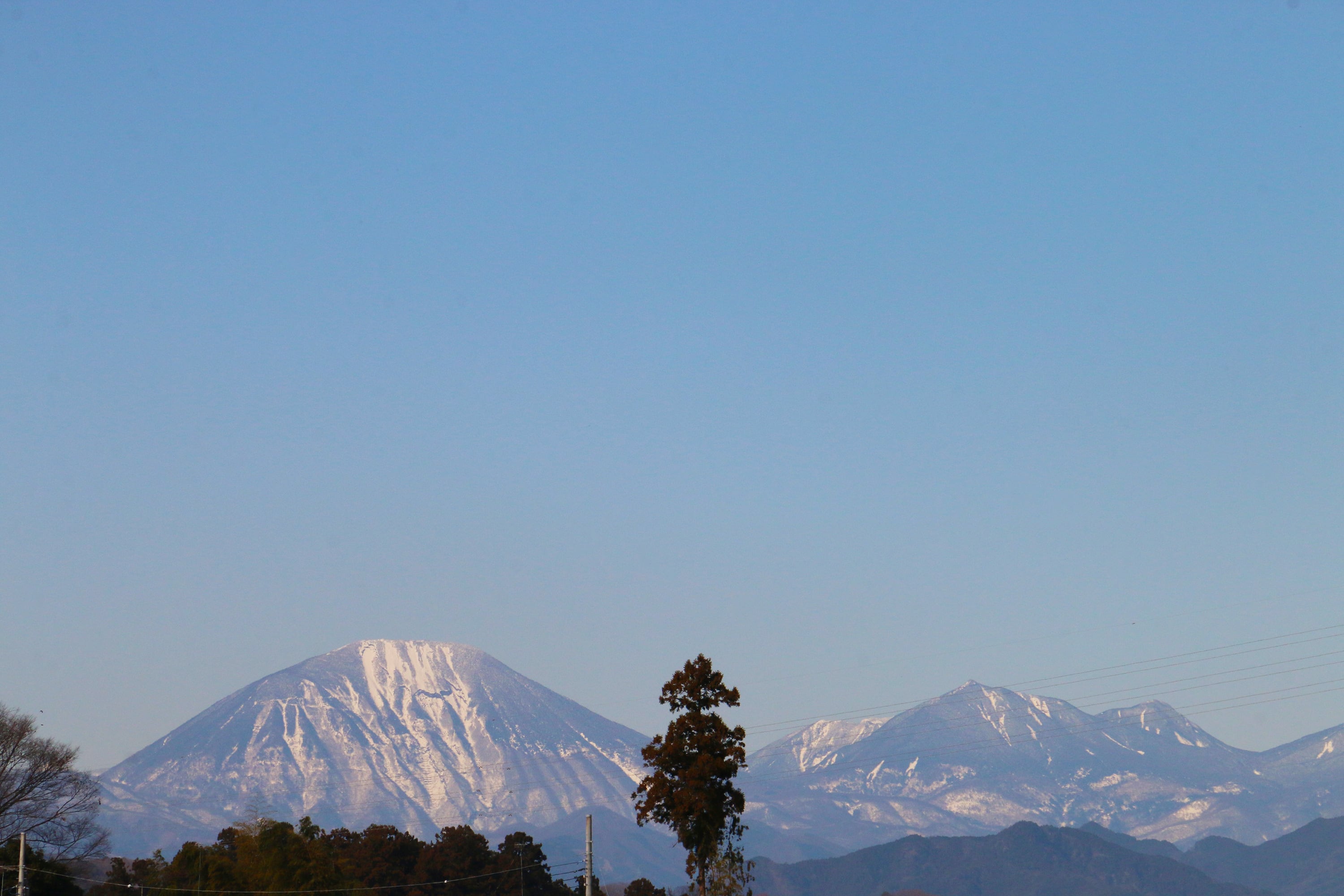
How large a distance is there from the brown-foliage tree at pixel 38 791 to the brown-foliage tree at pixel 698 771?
52.5m

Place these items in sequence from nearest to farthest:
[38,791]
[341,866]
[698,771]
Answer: [698,771] → [38,791] → [341,866]

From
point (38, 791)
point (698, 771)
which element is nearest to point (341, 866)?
point (38, 791)

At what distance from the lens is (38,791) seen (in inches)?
4385

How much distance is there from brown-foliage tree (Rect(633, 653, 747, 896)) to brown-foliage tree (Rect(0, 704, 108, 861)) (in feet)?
172

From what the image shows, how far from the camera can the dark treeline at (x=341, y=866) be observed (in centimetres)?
11812

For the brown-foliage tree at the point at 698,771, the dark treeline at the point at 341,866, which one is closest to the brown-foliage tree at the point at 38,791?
the dark treeline at the point at 341,866

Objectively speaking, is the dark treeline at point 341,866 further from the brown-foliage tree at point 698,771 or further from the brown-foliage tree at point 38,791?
the brown-foliage tree at point 698,771

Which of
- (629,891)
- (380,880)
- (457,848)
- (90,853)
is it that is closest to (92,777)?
(90,853)

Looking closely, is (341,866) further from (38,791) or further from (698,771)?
(698,771)

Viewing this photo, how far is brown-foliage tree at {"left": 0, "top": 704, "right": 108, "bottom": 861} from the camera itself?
111 meters

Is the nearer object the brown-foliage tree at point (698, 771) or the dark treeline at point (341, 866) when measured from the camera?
the brown-foliage tree at point (698, 771)

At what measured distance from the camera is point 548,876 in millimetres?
173875

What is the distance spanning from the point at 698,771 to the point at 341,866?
76.0 m

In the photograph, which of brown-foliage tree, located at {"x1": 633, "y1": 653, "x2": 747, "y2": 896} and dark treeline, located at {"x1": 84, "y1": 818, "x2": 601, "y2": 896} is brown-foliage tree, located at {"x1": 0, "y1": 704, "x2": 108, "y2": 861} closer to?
dark treeline, located at {"x1": 84, "y1": 818, "x2": 601, "y2": 896}
